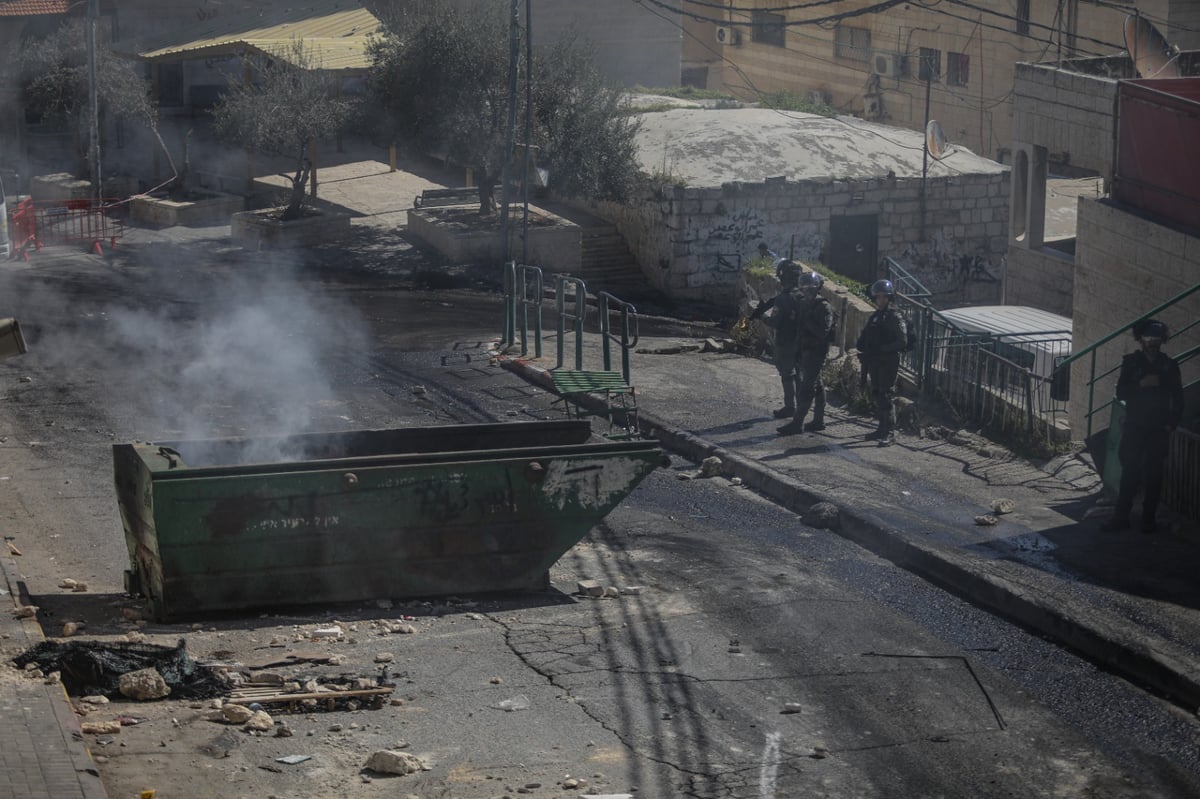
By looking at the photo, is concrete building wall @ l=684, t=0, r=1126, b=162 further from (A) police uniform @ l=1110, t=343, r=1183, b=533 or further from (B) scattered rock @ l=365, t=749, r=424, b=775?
(B) scattered rock @ l=365, t=749, r=424, b=775

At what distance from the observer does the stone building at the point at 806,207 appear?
87.5ft

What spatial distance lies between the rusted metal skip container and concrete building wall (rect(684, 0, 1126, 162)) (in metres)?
26.3

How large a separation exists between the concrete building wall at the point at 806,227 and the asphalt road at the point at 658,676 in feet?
43.6

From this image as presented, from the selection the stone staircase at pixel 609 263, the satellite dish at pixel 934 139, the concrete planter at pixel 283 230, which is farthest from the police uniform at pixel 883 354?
the concrete planter at pixel 283 230

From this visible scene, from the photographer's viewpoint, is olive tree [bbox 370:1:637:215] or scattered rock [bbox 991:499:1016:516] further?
olive tree [bbox 370:1:637:215]

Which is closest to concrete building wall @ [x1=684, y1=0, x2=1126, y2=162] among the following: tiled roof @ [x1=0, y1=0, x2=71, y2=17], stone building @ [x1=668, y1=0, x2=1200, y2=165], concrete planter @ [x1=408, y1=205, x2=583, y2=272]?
stone building @ [x1=668, y1=0, x2=1200, y2=165]

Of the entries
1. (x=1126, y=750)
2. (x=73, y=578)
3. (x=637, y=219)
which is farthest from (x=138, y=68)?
(x=1126, y=750)

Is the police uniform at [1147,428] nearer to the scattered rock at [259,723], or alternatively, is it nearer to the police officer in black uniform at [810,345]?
the police officer in black uniform at [810,345]

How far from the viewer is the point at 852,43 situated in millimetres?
47875

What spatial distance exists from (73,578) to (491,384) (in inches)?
269

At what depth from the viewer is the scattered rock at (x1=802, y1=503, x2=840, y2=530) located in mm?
11234

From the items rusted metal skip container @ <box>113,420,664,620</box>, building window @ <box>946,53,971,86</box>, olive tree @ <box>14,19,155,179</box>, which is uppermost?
building window @ <box>946,53,971,86</box>

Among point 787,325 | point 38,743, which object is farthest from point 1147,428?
point 38,743

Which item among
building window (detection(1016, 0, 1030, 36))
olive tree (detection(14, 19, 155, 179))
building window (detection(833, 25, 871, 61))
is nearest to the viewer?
olive tree (detection(14, 19, 155, 179))
